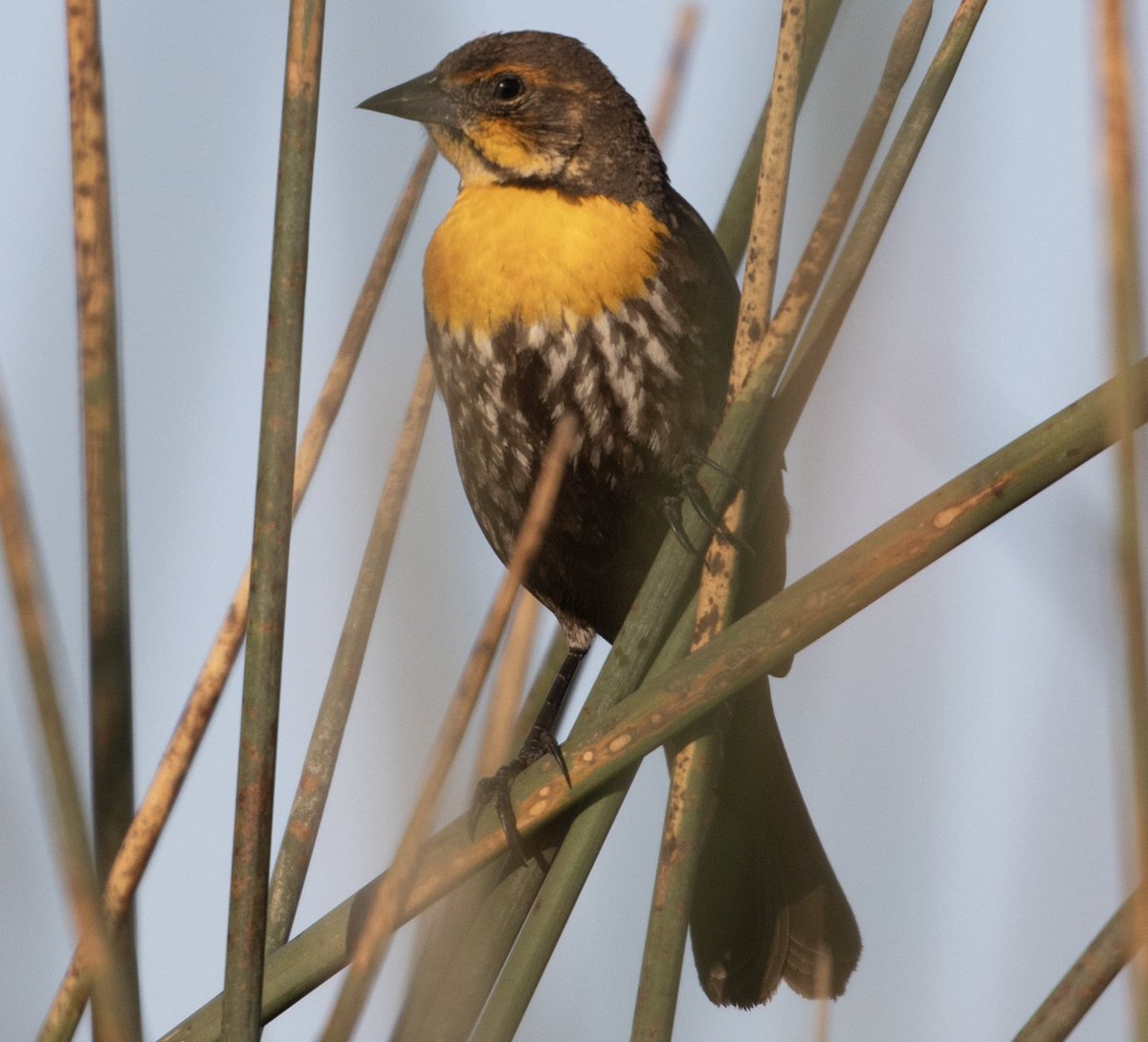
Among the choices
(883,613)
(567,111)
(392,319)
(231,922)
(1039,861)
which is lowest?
(1039,861)

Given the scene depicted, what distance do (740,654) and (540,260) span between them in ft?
3.47

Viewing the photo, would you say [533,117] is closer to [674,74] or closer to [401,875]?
[674,74]

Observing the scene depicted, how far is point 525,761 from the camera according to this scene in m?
2.06

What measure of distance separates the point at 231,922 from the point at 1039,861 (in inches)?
25.6

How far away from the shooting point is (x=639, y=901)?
1.30m

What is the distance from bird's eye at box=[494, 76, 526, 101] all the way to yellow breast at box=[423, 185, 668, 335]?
20 centimetres

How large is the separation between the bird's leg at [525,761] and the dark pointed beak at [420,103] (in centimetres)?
80

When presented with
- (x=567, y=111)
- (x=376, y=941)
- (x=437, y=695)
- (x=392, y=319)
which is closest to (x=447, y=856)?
(x=437, y=695)

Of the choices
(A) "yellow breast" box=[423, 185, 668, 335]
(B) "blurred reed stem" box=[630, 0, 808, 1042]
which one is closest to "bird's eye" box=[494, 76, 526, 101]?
(A) "yellow breast" box=[423, 185, 668, 335]

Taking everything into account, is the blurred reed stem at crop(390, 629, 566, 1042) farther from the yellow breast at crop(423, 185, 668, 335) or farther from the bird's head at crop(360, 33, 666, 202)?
the bird's head at crop(360, 33, 666, 202)

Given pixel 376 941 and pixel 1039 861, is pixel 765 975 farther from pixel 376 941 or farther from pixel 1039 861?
pixel 376 941

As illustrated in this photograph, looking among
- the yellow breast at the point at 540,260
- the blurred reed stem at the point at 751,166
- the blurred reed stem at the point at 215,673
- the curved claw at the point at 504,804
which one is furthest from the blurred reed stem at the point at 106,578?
the yellow breast at the point at 540,260

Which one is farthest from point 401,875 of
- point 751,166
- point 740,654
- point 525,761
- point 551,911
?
point 525,761

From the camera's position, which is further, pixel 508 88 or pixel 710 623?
pixel 508 88
